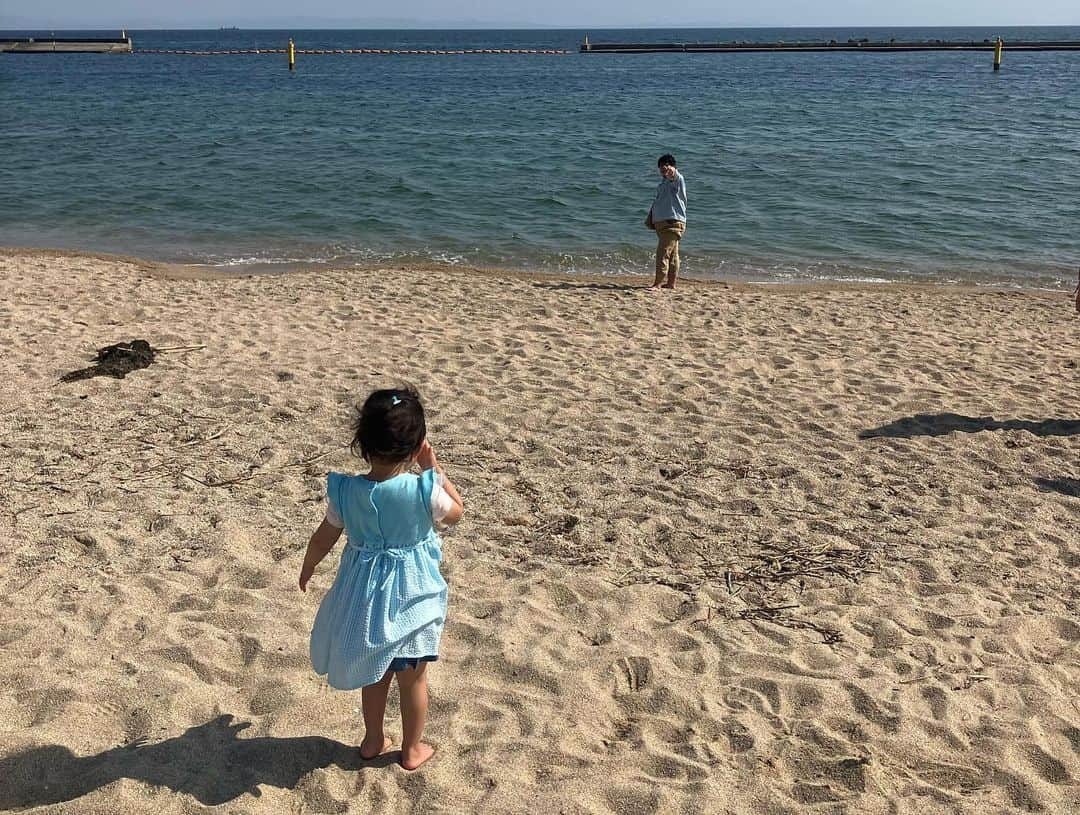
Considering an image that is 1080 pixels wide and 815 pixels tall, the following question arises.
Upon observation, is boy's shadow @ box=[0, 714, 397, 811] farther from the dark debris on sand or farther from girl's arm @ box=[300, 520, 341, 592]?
the dark debris on sand

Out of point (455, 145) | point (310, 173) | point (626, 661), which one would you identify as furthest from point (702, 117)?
point (626, 661)

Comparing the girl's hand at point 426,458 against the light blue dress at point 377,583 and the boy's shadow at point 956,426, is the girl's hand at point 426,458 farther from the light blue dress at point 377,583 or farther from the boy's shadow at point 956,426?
the boy's shadow at point 956,426

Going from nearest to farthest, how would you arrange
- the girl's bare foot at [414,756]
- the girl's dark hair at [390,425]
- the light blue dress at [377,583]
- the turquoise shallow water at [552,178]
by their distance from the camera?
the girl's dark hair at [390,425] → the light blue dress at [377,583] → the girl's bare foot at [414,756] → the turquoise shallow water at [552,178]

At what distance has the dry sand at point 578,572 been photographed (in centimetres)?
325

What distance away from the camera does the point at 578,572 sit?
15.0 feet

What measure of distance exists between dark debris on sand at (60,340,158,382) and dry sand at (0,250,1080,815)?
0.39 ft

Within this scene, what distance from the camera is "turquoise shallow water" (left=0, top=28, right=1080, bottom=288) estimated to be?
13.9 m

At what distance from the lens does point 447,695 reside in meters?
3.65

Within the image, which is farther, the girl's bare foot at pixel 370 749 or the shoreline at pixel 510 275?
the shoreline at pixel 510 275

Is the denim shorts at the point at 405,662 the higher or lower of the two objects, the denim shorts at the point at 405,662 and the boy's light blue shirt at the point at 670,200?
the lower

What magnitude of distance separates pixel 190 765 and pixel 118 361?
456 cm

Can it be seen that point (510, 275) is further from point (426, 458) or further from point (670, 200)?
point (426, 458)

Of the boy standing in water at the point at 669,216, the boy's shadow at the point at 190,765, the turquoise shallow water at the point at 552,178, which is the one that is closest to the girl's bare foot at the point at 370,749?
the boy's shadow at the point at 190,765

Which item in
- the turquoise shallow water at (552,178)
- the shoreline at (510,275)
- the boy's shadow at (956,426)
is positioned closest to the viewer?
the boy's shadow at (956,426)
